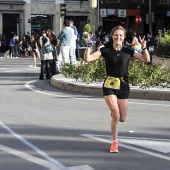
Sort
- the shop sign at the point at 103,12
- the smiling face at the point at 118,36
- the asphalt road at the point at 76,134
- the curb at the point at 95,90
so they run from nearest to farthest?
1. the asphalt road at the point at 76,134
2. the smiling face at the point at 118,36
3. the curb at the point at 95,90
4. the shop sign at the point at 103,12

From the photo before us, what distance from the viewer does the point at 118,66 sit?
815 centimetres

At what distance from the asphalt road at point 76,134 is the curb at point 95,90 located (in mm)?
323

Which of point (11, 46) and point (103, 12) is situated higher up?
point (103, 12)

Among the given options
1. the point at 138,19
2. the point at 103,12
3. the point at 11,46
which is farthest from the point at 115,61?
the point at 103,12

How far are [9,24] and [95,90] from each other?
3572 cm

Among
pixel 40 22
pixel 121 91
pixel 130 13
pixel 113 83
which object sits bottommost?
pixel 121 91

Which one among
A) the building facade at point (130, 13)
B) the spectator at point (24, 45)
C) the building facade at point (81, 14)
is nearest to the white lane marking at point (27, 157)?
the spectator at point (24, 45)

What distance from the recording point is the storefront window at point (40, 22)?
169 ft

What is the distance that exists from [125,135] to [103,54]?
1.88 metres

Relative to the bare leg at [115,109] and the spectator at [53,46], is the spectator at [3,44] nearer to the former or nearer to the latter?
the spectator at [53,46]

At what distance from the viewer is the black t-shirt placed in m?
8.15

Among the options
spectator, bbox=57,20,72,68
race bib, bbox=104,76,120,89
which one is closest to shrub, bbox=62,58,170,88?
spectator, bbox=57,20,72,68

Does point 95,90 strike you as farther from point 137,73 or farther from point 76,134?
point 76,134

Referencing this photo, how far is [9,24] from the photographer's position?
49.9 m
